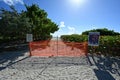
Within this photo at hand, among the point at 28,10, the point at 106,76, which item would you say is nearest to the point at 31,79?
the point at 106,76

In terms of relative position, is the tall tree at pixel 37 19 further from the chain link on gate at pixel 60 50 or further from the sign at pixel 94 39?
the sign at pixel 94 39

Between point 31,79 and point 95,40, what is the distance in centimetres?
564

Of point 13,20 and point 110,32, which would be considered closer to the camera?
point 13,20

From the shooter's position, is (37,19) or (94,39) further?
(37,19)

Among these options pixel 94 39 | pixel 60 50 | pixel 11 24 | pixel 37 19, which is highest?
pixel 37 19

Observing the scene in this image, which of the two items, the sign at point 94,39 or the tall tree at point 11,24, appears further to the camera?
the tall tree at point 11,24

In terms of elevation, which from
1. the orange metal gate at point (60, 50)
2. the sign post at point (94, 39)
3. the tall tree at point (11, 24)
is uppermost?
the tall tree at point (11, 24)

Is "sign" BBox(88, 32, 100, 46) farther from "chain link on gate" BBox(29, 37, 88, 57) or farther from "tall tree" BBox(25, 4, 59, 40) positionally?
"tall tree" BBox(25, 4, 59, 40)

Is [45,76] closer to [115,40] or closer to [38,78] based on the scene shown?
[38,78]

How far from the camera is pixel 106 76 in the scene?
7.04 metres

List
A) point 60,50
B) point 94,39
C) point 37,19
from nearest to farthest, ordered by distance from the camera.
A: point 94,39 → point 60,50 → point 37,19

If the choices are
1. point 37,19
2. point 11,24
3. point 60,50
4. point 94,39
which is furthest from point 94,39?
point 37,19

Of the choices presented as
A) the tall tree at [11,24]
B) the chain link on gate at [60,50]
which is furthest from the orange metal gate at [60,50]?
the tall tree at [11,24]

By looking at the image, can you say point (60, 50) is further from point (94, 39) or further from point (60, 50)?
point (94, 39)
